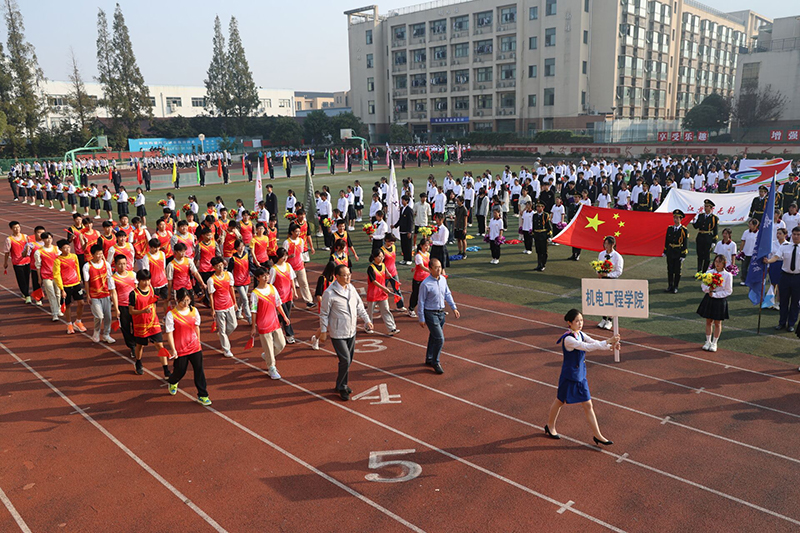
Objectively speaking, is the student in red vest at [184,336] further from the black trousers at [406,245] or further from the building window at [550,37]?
the building window at [550,37]

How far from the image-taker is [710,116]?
59719 mm

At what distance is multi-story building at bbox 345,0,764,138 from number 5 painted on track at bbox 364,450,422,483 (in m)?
67.4

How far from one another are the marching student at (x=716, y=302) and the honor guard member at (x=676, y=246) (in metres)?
3.45

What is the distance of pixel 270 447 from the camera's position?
A: 7449mm

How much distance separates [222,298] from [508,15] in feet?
235

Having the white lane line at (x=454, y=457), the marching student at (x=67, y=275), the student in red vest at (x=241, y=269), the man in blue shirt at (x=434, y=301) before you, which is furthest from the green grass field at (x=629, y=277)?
the marching student at (x=67, y=275)

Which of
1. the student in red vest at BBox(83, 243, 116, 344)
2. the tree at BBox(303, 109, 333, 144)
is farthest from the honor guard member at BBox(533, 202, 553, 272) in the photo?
the tree at BBox(303, 109, 333, 144)

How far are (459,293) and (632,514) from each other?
343 inches

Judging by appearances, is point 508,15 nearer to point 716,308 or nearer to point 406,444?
point 716,308

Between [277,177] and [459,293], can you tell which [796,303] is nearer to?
[459,293]

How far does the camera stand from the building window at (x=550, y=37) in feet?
222

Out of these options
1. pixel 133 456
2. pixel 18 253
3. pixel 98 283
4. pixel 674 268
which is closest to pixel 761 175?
pixel 674 268

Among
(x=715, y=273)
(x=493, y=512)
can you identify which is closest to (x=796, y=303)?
(x=715, y=273)

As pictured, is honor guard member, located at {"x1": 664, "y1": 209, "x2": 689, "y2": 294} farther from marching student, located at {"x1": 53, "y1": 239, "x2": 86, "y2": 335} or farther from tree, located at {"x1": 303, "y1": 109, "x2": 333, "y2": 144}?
tree, located at {"x1": 303, "y1": 109, "x2": 333, "y2": 144}
